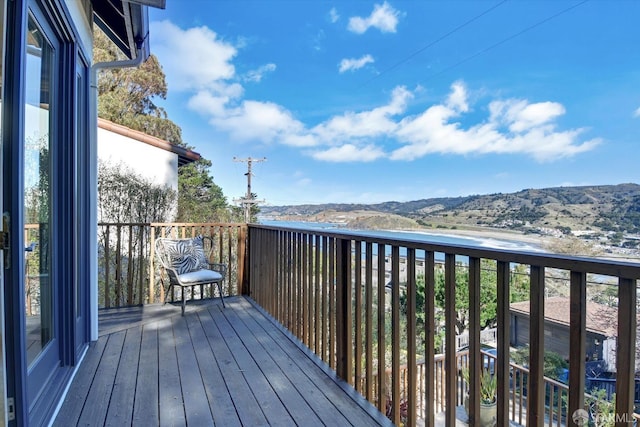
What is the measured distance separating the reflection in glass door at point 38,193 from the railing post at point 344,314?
1612 mm

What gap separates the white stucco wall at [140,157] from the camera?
6.70m

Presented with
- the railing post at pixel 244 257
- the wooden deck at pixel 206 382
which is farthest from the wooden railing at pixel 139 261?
the wooden deck at pixel 206 382

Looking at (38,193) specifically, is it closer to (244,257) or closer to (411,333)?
(411,333)

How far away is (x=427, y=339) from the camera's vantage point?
5.08 ft

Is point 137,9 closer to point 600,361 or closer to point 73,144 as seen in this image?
point 73,144

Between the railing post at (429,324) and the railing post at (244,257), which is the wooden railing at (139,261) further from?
the railing post at (429,324)

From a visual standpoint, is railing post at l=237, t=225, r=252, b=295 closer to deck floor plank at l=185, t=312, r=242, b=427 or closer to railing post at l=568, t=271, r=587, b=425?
deck floor plank at l=185, t=312, r=242, b=427

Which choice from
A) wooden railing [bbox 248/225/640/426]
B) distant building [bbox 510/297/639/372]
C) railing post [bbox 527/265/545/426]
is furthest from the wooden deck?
distant building [bbox 510/297/639/372]

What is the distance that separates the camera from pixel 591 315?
1089mm

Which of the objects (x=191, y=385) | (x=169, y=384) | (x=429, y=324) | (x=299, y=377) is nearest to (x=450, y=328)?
(x=429, y=324)

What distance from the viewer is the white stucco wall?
670 centimetres

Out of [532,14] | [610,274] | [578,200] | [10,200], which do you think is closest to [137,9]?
[10,200]

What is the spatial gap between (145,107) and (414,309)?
14.5m

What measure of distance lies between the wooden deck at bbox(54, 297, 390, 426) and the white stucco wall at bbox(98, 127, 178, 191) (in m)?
4.33
